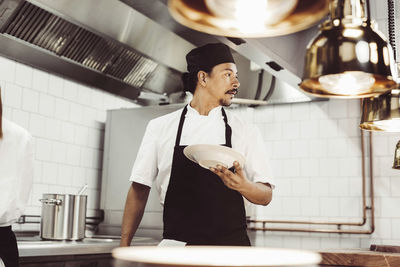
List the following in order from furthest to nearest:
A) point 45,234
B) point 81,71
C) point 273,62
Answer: point 81,71
point 273,62
point 45,234

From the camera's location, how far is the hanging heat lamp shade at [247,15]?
1121 mm

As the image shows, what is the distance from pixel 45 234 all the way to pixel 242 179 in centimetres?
163

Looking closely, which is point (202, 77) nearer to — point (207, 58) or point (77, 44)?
point (207, 58)

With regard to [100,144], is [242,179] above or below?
Answer: below

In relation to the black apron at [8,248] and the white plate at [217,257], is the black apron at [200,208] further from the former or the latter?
the white plate at [217,257]

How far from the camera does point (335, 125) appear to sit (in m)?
4.54

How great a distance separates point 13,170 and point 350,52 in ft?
5.22

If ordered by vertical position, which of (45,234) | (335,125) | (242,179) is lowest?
(45,234)

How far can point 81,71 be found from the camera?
12.6ft

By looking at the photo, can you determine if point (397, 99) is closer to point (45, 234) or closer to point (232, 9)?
point (232, 9)

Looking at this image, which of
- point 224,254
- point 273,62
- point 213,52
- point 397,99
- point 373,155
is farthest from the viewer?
point 373,155

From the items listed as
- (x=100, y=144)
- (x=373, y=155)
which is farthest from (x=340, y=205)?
(x=100, y=144)

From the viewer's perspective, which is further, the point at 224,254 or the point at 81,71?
the point at 81,71

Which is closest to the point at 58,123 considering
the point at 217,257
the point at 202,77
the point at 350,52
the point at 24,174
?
the point at 24,174
